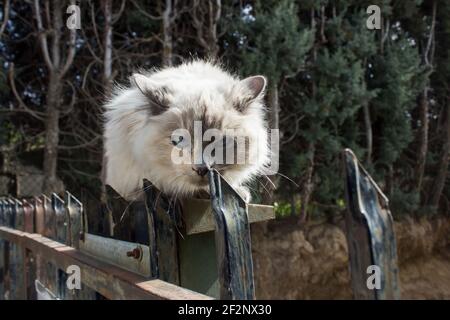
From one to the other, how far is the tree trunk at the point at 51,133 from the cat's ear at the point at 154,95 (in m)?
3.75

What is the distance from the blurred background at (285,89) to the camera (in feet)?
18.5

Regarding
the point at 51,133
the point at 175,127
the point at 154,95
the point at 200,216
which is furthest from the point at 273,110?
the point at 200,216

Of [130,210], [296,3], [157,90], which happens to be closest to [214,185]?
[130,210]

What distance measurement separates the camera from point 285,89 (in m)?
6.50

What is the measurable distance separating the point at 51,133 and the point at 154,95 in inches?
153

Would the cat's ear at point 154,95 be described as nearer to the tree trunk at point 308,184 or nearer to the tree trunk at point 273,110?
the tree trunk at point 273,110

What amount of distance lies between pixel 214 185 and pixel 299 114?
548cm

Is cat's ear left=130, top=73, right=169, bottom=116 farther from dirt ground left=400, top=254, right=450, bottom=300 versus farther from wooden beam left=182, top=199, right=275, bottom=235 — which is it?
dirt ground left=400, top=254, right=450, bottom=300

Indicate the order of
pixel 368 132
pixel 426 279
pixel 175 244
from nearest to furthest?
pixel 175 244
pixel 368 132
pixel 426 279

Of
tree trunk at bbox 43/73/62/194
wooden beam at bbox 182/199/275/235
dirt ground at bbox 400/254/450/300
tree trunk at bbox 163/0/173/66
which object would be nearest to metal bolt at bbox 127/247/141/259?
wooden beam at bbox 182/199/275/235

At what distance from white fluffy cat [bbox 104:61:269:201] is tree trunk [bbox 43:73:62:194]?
3311 millimetres

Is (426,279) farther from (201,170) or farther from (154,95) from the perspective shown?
(201,170)

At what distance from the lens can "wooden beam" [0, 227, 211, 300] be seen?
3.55 feet
